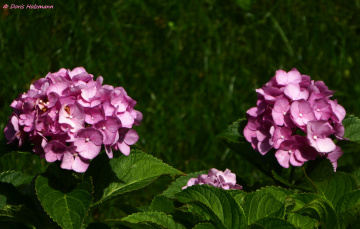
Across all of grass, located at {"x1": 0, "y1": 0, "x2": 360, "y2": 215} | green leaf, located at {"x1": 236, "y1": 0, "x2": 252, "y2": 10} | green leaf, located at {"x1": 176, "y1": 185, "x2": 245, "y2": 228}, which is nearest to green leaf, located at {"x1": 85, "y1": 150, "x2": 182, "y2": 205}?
green leaf, located at {"x1": 176, "y1": 185, "x2": 245, "y2": 228}

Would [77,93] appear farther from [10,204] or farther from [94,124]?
[10,204]

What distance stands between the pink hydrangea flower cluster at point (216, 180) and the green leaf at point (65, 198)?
14.2 inches

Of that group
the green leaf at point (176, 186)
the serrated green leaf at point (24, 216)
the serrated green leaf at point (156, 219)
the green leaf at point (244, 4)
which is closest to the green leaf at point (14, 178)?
the serrated green leaf at point (24, 216)

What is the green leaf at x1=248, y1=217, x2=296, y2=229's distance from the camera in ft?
4.85

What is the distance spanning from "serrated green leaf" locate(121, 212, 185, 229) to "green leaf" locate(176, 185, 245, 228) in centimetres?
7

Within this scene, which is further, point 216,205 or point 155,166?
point 155,166

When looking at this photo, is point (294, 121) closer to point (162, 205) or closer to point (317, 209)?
point (317, 209)

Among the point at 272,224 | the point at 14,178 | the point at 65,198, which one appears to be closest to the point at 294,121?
the point at 272,224

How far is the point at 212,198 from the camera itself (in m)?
1.62

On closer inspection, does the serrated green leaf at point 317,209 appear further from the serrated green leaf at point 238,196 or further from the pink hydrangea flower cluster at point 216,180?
the pink hydrangea flower cluster at point 216,180

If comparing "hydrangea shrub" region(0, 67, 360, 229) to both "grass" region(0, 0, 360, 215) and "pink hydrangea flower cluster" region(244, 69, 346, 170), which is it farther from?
"grass" region(0, 0, 360, 215)

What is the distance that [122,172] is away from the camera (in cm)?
194

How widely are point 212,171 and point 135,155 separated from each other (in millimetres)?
246

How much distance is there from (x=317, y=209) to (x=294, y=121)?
0.34 m
